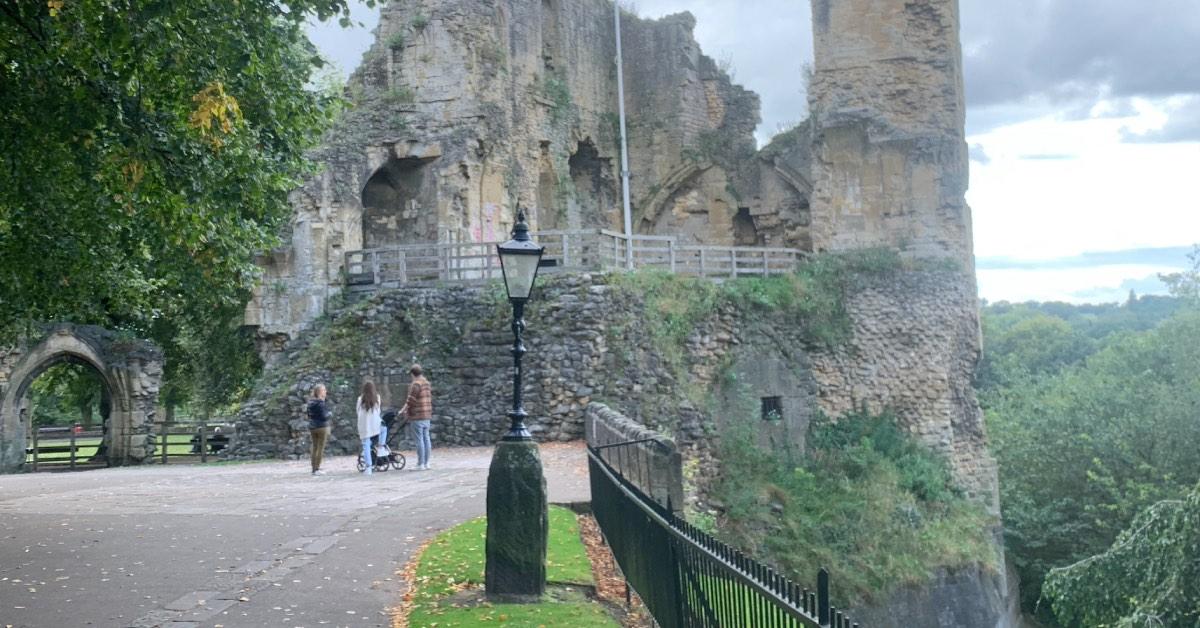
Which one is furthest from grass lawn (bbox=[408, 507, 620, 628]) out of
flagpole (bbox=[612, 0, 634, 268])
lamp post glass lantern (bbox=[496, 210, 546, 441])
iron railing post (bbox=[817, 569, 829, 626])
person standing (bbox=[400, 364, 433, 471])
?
flagpole (bbox=[612, 0, 634, 268])

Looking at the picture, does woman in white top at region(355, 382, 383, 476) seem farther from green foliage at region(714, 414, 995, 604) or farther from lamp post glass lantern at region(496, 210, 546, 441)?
lamp post glass lantern at region(496, 210, 546, 441)

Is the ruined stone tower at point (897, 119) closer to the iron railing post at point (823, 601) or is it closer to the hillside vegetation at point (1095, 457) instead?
the hillside vegetation at point (1095, 457)

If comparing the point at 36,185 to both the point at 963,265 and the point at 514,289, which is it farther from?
the point at 963,265

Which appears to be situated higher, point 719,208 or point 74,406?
point 719,208

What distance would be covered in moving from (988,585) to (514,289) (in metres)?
18.6

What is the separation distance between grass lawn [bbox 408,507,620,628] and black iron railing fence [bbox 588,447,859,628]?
0.46 m

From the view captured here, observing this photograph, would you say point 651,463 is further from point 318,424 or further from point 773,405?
point 773,405

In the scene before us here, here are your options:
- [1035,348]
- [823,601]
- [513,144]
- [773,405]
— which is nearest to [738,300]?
[773,405]

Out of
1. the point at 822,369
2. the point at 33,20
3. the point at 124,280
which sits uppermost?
the point at 33,20

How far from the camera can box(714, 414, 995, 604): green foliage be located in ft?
76.5

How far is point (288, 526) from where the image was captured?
579 inches

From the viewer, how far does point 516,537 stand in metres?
10.6

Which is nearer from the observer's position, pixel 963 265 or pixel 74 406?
pixel 963 265

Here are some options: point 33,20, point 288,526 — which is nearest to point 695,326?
point 288,526
